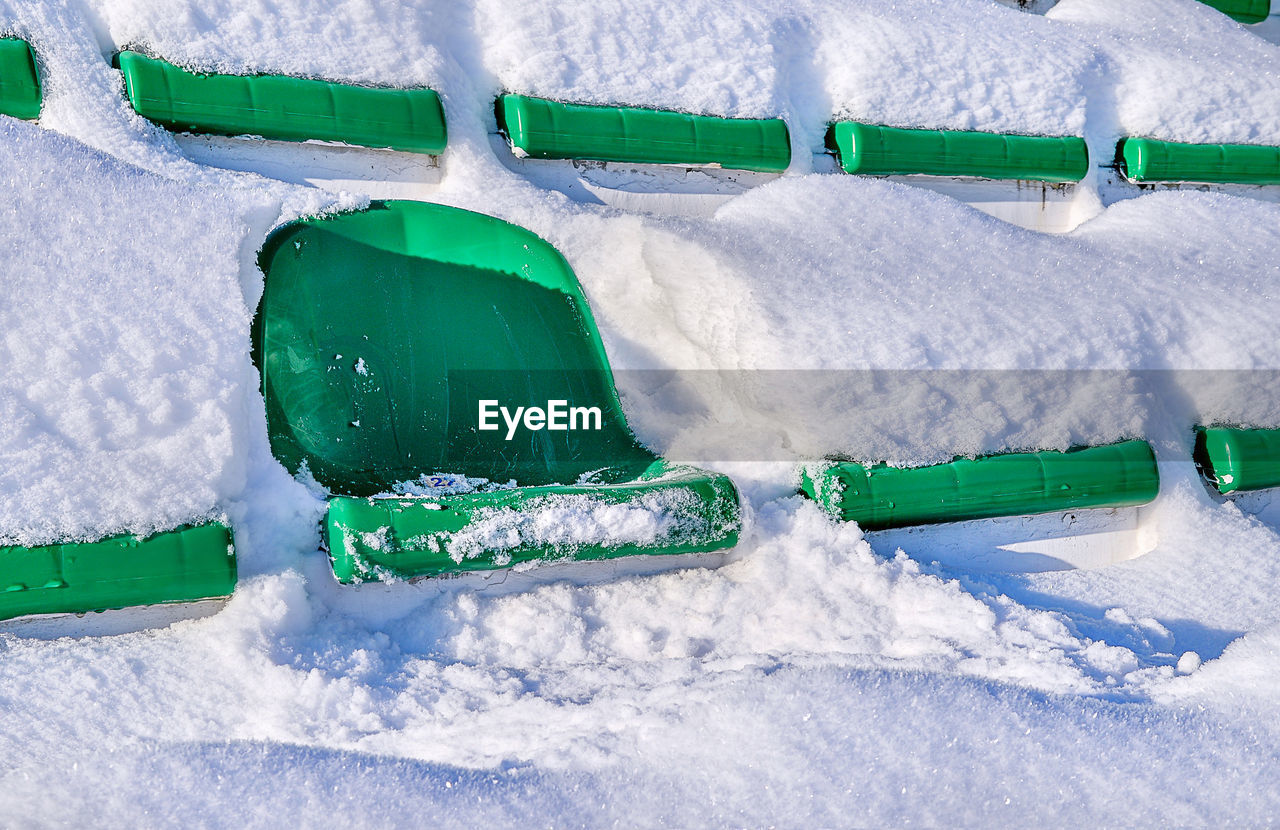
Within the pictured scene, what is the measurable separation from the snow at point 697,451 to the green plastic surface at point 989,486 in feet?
0.15

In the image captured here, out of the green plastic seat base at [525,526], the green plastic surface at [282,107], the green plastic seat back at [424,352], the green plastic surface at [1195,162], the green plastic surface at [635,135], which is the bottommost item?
the green plastic seat base at [525,526]

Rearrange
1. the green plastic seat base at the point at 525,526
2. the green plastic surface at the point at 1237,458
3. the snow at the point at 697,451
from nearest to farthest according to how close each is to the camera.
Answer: the snow at the point at 697,451 → the green plastic seat base at the point at 525,526 → the green plastic surface at the point at 1237,458

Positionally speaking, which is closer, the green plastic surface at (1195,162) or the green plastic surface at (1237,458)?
the green plastic surface at (1237,458)

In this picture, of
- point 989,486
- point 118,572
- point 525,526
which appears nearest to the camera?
point 118,572

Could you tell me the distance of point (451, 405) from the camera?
1.68 m

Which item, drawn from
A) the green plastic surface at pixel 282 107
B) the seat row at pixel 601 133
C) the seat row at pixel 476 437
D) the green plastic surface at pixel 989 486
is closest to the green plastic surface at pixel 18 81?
the seat row at pixel 601 133

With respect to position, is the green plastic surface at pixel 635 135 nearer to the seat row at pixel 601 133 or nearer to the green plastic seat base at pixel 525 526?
the seat row at pixel 601 133

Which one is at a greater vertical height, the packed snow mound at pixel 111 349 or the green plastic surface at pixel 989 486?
the packed snow mound at pixel 111 349

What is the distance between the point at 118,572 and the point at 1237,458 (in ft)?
6.22

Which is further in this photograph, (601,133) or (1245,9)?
(1245,9)

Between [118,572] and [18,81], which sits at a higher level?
[18,81]

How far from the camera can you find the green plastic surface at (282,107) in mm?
1604

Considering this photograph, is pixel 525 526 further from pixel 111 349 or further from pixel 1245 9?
pixel 1245 9

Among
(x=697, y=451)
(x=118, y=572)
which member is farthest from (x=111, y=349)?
(x=697, y=451)
